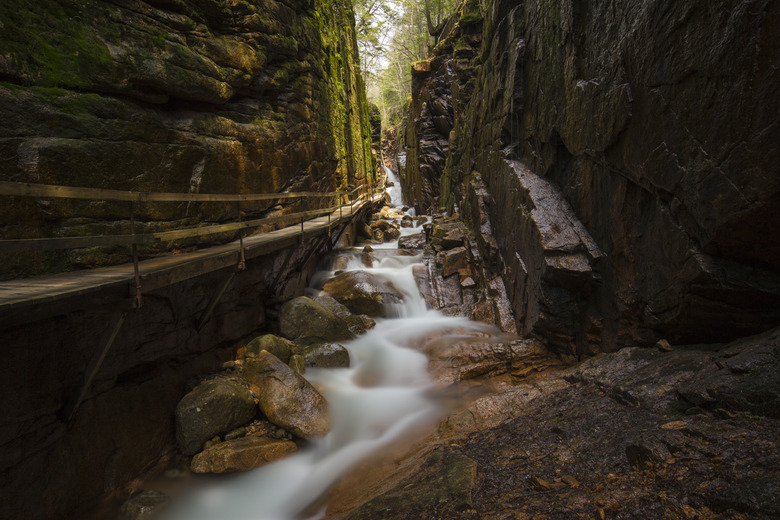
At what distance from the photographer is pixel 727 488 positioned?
80.0 inches

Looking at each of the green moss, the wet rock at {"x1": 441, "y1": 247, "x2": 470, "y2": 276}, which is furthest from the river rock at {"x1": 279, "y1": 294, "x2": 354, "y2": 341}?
the green moss

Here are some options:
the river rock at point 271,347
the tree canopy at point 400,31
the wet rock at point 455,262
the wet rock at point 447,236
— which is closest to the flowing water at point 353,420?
the river rock at point 271,347

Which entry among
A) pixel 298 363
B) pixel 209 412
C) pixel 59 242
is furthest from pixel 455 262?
pixel 59 242

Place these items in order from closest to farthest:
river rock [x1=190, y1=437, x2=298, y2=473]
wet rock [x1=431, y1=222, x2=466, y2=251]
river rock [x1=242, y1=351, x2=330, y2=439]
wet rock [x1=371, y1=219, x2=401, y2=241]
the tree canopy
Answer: river rock [x1=190, y1=437, x2=298, y2=473]
river rock [x1=242, y1=351, x2=330, y2=439]
wet rock [x1=431, y1=222, x2=466, y2=251]
wet rock [x1=371, y1=219, x2=401, y2=241]
the tree canopy

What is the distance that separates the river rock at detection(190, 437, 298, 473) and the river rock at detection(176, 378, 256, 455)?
0.22 meters

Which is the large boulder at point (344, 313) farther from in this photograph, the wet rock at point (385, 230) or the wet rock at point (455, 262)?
the wet rock at point (385, 230)

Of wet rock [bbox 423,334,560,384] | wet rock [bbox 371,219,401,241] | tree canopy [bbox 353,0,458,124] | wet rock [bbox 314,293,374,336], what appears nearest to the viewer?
wet rock [bbox 423,334,560,384]

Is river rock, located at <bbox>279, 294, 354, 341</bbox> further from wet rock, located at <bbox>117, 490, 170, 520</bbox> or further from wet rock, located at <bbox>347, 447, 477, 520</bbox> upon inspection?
wet rock, located at <bbox>347, 447, 477, 520</bbox>

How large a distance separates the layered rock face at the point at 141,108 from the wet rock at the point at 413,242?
253 inches

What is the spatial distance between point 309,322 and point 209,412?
3.15m

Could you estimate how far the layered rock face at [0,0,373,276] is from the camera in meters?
4.12

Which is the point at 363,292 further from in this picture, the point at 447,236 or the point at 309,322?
the point at 447,236

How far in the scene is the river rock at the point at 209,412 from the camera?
15.9 feet

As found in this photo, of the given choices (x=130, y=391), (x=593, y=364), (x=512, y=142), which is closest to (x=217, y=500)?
(x=130, y=391)
